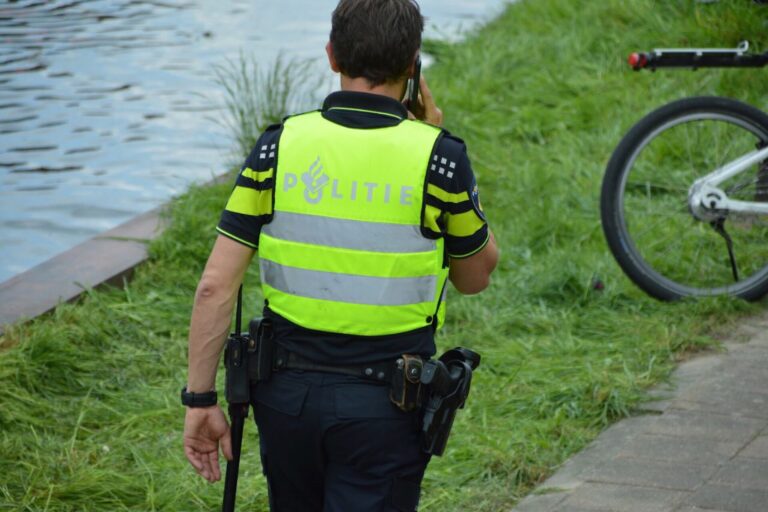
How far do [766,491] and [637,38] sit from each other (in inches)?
264

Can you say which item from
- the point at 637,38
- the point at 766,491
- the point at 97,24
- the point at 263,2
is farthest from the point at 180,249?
the point at 263,2

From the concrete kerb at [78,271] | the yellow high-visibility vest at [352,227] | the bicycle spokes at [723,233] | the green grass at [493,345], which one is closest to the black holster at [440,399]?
the yellow high-visibility vest at [352,227]

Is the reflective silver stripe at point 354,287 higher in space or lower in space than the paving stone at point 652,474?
higher

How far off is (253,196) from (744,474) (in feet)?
7.13

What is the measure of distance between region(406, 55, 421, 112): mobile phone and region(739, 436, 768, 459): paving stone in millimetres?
2060

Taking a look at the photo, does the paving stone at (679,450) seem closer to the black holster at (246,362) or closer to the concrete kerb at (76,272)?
the black holster at (246,362)

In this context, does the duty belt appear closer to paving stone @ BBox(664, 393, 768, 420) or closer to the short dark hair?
the short dark hair

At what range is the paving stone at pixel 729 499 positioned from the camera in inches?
152

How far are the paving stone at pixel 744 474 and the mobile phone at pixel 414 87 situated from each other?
1.88 m

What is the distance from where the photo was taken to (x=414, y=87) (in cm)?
284

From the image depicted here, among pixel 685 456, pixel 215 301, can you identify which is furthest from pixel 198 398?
pixel 685 456

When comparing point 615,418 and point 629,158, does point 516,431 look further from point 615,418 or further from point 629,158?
point 629,158

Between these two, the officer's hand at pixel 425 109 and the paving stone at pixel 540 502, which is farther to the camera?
the paving stone at pixel 540 502

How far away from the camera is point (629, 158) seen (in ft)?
18.9
